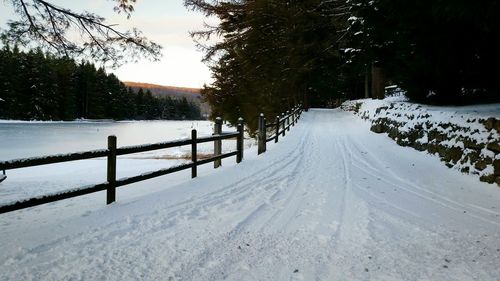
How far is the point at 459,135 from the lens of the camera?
350 inches

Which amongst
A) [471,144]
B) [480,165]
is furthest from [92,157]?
[471,144]

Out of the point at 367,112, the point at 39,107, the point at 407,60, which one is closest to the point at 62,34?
the point at 407,60

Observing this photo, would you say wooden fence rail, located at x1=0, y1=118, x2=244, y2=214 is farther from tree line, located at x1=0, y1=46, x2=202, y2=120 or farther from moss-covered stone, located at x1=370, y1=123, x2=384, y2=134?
tree line, located at x1=0, y1=46, x2=202, y2=120

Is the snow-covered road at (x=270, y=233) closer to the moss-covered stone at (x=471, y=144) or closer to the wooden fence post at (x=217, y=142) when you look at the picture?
the moss-covered stone at (x=471, y=144)

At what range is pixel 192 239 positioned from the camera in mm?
4258

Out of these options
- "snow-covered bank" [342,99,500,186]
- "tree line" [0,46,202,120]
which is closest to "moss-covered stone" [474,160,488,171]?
"snow-covered bank" [342,99,500,186]

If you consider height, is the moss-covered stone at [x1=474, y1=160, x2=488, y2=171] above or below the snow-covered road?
above

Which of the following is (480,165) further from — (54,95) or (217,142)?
(54,95)

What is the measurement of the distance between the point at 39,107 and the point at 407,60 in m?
74.1

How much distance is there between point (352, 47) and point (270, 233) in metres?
18.9

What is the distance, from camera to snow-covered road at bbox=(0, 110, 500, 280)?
3.46 m

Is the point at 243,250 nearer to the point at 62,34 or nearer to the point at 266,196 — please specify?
the point at 266,196

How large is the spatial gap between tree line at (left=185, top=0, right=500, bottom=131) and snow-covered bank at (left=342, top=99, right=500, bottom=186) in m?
1.03

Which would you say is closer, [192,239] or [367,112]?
[192,239]
